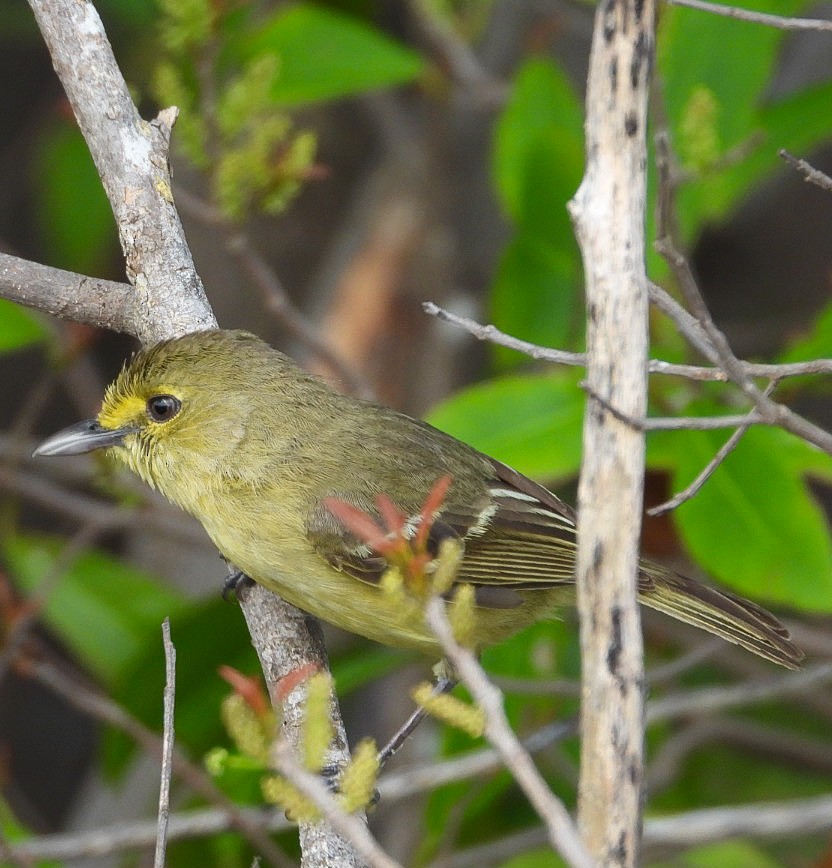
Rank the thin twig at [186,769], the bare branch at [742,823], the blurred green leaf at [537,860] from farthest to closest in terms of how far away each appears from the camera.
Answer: the blurred green leaf at [537,860] < the thin twig at [186,769] < the bare branch at [742,823]

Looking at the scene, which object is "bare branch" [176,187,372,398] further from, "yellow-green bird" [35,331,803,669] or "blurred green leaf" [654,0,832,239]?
"blurred green leaf" [654,0,832,239]

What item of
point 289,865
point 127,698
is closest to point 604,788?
point 289,865

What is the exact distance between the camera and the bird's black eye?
10.4 ft

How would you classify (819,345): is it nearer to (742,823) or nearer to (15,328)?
(15,328)

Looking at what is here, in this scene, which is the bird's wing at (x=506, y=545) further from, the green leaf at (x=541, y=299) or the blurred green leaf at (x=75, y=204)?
the blurred green leaf at (x=75, y=204)

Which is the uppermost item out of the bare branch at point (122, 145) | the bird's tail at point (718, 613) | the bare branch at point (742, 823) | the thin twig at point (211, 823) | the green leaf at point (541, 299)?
the green leaf at point (541, 299)

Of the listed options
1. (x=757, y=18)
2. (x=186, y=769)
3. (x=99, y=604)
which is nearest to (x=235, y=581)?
(x=186, y=769)

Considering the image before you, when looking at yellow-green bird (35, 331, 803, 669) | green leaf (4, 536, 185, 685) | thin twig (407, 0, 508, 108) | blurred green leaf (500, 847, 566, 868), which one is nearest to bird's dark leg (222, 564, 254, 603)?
yellow-green bird (35, 331, 803, 669)

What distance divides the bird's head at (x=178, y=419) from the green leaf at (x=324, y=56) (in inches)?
56.8

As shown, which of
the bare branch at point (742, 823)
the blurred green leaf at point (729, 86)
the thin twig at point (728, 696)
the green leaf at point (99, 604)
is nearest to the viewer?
the bare branch at point (742, 823)

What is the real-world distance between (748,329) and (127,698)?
132 inches

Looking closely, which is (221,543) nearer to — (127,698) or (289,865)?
(289,865)

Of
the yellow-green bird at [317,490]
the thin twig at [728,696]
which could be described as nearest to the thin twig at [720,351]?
the yellow-green bird at [317,490]

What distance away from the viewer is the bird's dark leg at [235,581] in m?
3.14
